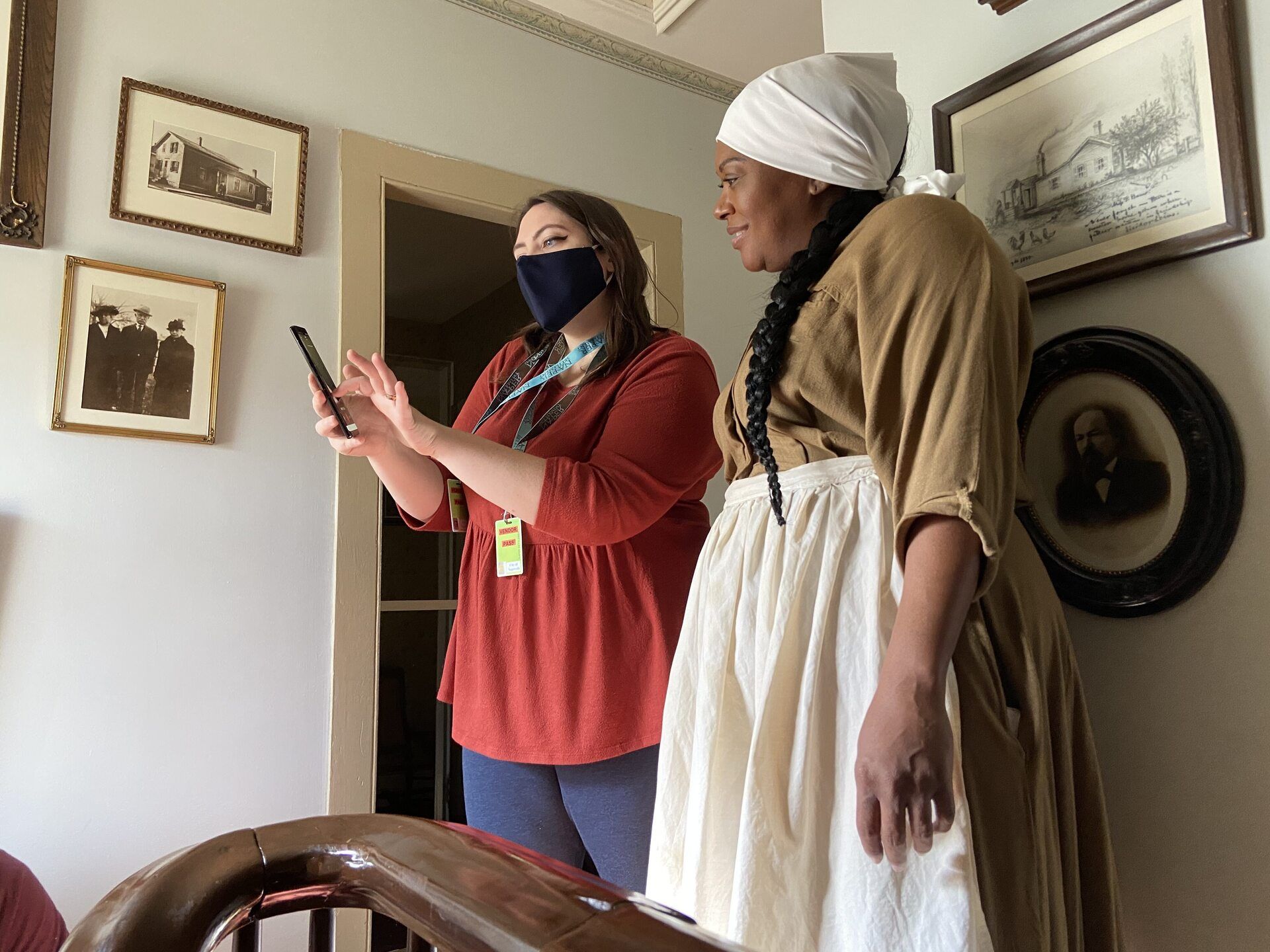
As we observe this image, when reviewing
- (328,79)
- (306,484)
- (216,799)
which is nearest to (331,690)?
(216,799)

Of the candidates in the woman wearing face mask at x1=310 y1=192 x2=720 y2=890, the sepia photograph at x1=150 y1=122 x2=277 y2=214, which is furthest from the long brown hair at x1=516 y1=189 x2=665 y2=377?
the sepia photograph at x1=150 y1=122 x2=277 y2=214

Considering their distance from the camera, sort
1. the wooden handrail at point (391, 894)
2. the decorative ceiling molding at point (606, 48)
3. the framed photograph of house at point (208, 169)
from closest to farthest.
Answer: the wooden handrail at point (391, 894), the framed photograph of house at point (208, 169), the decorative ceiling molding at point (606, 48)

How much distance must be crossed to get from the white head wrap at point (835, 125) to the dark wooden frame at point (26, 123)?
1.36 meters

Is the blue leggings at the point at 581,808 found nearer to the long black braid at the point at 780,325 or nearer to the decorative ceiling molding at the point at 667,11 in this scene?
the long black braid at the point at 780,325

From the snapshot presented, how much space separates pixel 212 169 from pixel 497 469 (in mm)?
1125

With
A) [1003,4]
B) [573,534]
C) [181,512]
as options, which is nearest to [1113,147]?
[1003,4]

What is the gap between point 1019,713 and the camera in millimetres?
722

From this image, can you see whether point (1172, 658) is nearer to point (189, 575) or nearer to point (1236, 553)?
point (1236, 553)

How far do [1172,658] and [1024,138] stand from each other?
23.0 inches

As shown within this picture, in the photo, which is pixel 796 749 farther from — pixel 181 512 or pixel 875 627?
pixel 181 512

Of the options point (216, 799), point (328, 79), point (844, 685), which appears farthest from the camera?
point (328, 79)

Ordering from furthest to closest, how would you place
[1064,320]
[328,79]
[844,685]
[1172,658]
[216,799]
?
[328,79], [216,799], [1064,320], [1172,658], [844,685]

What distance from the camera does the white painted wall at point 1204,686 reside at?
783 millimetres

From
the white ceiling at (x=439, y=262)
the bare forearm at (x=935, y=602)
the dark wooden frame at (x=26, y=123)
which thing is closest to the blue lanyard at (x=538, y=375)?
the bare forearm at (x=935, y=602)
